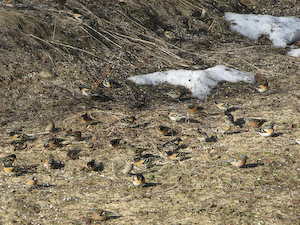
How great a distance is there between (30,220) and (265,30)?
1248 centimetres

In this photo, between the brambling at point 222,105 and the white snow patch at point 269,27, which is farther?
the white snow patch at point 269,27

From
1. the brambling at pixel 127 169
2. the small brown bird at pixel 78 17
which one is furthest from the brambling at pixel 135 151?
the small brown bird at pixel 78 17

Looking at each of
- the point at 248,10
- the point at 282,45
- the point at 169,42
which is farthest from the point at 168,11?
the point at 282,45

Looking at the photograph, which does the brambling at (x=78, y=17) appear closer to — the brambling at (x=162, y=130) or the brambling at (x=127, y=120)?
the brambling at (x=127, y=120)

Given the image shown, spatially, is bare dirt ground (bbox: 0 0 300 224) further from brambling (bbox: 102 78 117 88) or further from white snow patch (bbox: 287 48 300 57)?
white snow patch (bbox: 287 48 300 57)

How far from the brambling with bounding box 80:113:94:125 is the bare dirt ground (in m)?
0.18

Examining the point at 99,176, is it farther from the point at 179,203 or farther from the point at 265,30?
the point at 265,30

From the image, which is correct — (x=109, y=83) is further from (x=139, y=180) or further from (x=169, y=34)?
(x=139, y=180)

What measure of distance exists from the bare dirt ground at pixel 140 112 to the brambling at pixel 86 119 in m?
0.18

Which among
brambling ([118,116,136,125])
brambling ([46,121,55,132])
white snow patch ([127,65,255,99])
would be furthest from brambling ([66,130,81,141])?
white snow patch ([127,65,255,99])

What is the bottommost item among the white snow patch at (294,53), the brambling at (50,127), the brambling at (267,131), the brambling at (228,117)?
the brambling at (50,127)

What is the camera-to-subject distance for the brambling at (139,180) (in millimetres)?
6679

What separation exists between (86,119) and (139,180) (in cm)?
299

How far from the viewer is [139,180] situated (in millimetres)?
6703
